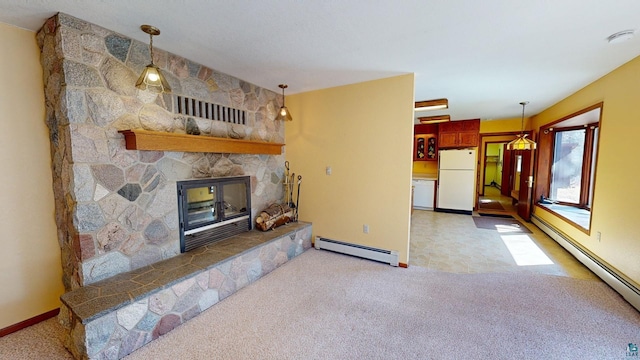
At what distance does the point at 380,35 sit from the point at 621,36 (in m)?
1.95

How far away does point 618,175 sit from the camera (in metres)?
2.69

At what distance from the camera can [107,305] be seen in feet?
5.69

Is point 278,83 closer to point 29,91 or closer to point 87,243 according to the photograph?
point 29,91

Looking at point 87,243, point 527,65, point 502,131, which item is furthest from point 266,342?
point 502,131

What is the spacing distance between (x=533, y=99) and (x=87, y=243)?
6.18 m

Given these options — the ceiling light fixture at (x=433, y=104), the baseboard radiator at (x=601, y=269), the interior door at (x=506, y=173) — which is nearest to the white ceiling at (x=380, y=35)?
the ceiling light fixture at (x=433, y=104)

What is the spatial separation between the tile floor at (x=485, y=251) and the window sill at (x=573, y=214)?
46 centimetres

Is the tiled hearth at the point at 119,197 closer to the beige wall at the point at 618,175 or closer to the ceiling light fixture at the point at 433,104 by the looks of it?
the ceiling light fixture at the point at 433,104

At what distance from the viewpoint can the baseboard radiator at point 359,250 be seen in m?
3.30

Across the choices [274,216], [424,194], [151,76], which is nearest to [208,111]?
[151,76]

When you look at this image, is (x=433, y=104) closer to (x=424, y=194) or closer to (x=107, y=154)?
(x=424, y=194)

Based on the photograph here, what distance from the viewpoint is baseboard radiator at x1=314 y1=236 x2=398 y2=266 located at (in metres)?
3.30

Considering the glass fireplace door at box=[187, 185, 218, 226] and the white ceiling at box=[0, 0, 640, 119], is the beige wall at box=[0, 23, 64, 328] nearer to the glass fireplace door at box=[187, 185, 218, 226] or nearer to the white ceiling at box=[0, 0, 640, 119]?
the white ceiling at box=[0, 0, 640, 119]

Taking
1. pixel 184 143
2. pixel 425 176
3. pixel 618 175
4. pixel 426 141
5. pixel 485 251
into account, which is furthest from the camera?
pixel 425 176
